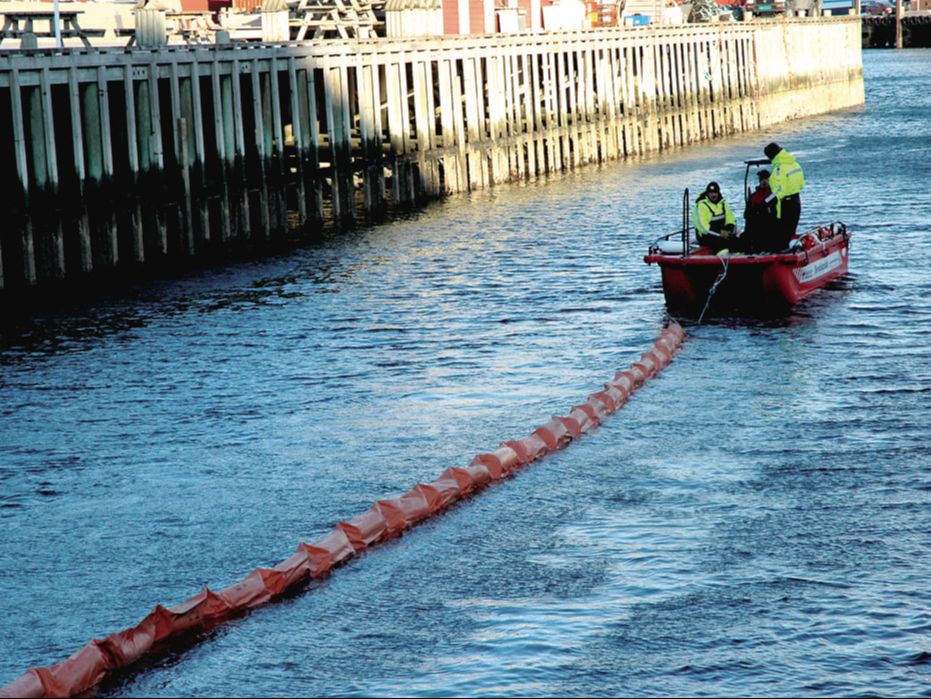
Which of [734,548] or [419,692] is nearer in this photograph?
[419,692]

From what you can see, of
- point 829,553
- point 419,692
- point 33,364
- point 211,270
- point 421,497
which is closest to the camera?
point 419,692

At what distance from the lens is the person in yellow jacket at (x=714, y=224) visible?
22859 mm

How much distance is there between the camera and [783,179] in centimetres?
2248

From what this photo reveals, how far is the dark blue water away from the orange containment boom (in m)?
0.17

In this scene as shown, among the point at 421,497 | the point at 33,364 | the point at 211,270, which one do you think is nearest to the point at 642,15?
the point at 211,270

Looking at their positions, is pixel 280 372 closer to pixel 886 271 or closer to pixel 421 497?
pixel 421 497

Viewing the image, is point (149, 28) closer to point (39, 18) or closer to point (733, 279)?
point (39, 18)

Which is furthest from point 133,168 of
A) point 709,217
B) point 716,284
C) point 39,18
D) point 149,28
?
point 716,284

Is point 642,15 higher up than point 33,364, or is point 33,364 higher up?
point 642,15

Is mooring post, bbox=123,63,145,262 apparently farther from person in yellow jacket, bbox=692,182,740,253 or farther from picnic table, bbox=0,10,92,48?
person in yellow jacket, bbox=692,182,740,253

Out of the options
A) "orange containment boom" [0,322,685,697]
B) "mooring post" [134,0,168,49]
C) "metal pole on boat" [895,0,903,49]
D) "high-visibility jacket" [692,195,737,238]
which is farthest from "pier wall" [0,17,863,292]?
"metal pole on boat" [895,0,903,49]

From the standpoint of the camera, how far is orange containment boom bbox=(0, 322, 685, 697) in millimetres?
9414

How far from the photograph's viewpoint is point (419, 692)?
30.5ft

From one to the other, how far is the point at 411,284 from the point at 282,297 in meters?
2.35
